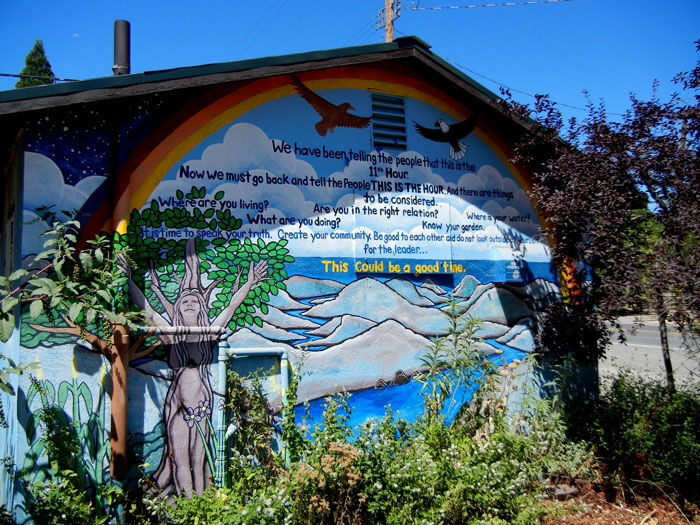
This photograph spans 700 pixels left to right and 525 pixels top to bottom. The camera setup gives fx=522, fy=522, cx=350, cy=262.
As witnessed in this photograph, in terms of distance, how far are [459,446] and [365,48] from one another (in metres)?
4.41

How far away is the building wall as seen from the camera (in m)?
4.77

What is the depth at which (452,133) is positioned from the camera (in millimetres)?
6930

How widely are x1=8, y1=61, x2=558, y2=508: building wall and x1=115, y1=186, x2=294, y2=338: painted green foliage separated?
0.05 ft

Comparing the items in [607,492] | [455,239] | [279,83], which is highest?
[279,83]

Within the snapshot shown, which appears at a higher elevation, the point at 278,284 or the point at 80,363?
the point at 278,284

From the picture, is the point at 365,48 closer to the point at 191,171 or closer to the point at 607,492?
the point at 191,171

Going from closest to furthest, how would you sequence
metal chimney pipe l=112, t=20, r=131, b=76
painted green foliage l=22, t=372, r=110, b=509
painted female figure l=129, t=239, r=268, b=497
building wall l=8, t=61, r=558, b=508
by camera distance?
painted green foliage l=22, t=372, r=110, b=509
building wall l=8, t=61, r=558, b=508
painted female figure l=129, t=239, r=268, b=497
metal chimney pipe l=112, t=20, r=131, b=76

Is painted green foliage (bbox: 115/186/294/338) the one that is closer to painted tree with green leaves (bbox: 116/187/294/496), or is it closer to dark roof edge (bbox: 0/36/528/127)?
painted tree with green leaves (bbox: 116/187/294/496)

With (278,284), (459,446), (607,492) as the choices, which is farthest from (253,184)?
(607,492)

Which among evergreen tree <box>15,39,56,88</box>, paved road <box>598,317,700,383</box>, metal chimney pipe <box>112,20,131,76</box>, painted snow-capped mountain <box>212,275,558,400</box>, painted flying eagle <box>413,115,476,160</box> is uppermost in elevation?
evergreen tree <box>15,39,56,88</box>

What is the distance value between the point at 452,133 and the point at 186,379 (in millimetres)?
4501

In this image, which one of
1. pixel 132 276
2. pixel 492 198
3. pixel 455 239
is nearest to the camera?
pixel 132 276

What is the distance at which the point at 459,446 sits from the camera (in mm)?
5031

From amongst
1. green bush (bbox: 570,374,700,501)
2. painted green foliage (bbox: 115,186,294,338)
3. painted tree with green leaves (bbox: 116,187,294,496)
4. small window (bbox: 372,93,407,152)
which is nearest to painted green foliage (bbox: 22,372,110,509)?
painted tree with green leaves (bbox: 116,187,294,496)
